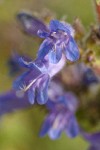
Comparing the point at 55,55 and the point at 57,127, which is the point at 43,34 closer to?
the point at 55,55

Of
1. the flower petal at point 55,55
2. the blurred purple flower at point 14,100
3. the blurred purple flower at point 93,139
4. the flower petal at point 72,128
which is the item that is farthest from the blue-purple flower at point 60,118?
the flower petal at point 55,55

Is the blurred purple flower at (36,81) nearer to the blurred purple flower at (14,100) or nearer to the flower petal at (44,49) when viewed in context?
the flower petal at (44,49)

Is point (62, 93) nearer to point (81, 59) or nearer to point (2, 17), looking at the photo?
point (81, 59)

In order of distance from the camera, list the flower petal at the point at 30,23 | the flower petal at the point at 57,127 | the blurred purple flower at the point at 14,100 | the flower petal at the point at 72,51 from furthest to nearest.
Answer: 1. the blurred purple flower at the point at 14,100
2. the flower petal at the point at 57,127
3. the flower petal at the point at 30,23
4. the flower petal at the point at 72,51

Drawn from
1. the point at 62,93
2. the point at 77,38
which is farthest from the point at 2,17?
the point at 77,38

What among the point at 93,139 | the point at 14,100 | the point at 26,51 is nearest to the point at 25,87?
the point at 93,139

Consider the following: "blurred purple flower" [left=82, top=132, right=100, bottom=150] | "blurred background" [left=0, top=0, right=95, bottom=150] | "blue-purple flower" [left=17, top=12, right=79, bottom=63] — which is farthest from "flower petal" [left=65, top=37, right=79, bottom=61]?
"blurred background" [left=0, top=0, right=95, bottom=150]
